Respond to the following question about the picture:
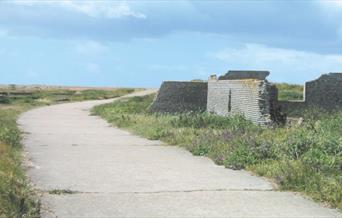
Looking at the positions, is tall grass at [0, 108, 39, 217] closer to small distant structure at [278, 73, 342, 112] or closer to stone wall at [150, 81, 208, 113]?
small distant structure at [278, 73, 342, 112]

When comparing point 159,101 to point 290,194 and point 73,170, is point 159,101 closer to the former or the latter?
point 73,170

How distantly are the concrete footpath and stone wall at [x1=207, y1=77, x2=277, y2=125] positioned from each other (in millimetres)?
4420

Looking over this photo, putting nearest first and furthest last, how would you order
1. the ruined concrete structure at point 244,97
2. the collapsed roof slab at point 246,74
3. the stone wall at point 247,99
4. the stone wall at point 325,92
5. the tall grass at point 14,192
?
the tall grass at point 14,192 → the stone wall at point 247,99 → the ruined concrete structure at point 244,97 → the stone wall at point 325,92 → the collapsed roof slab at point 246,74

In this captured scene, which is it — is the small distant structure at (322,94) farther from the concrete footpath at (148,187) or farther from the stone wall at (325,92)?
the concrete footpath at (148,187)

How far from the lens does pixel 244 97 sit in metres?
18.1

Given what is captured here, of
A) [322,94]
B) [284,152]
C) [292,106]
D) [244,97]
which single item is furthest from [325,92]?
[284,152]

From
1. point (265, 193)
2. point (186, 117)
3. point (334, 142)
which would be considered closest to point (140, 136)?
point (186, 117)

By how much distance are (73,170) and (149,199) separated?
8.71 ft

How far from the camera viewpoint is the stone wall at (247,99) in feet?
56.3

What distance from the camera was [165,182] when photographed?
29.9ft

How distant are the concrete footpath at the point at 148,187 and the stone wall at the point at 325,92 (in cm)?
898

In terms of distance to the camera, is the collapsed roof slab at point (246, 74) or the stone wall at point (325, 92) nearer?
the stone wall at point (325, 92)

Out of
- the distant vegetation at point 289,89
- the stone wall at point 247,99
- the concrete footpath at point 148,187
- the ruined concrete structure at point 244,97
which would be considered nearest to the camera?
the concrete footpath at point 148,187

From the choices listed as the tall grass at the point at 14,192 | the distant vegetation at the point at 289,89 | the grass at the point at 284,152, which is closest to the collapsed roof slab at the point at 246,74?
the distant vegetation at the point at 289,89
